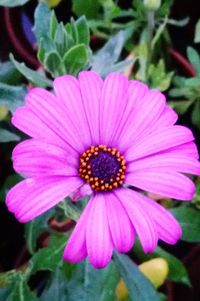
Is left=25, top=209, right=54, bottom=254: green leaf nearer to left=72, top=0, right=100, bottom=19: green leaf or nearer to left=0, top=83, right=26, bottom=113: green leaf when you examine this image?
left=0, top=83, right=26, bottom=113: green leaf

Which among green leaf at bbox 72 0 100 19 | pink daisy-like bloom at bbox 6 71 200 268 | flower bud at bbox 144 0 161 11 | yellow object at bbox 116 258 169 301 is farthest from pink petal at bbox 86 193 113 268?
green leaf at bbox 72 0 100 19

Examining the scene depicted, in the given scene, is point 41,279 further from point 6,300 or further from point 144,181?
point 144,181

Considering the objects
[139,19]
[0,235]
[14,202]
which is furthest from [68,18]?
[14,202]

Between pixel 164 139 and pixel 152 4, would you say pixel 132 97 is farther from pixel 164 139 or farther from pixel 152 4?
pixel 152 4

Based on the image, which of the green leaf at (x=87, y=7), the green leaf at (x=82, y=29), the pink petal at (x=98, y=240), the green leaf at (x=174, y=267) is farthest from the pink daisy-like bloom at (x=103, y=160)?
the green leaf at (x=87, y=7)

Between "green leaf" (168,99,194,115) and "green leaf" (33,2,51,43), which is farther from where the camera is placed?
"green leaf" (168,99,194,115)

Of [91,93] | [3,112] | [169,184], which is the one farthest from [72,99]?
[3,112]

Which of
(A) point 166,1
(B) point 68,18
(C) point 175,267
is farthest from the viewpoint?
(B) point 68,18
